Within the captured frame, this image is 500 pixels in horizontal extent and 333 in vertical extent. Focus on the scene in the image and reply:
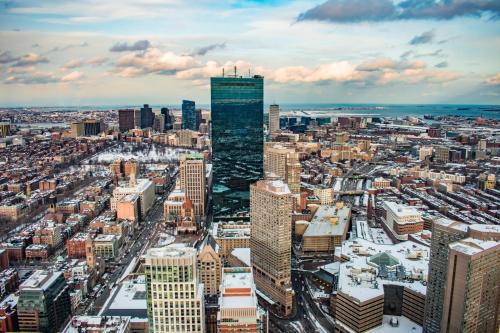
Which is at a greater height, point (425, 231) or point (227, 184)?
point (227, 184)

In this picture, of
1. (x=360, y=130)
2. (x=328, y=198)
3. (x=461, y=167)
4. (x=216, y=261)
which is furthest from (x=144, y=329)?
(x=360, y=130)

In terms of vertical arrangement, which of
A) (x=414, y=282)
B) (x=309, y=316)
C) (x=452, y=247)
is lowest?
(x=309, y=316)

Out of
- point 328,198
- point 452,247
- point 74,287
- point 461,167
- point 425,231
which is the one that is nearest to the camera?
point 452,247

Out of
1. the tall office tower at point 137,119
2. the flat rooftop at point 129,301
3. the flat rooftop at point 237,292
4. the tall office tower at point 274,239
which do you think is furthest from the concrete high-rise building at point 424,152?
the tall office tower at point 137,119

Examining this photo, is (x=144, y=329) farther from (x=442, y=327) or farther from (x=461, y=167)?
(x=461, y=167)

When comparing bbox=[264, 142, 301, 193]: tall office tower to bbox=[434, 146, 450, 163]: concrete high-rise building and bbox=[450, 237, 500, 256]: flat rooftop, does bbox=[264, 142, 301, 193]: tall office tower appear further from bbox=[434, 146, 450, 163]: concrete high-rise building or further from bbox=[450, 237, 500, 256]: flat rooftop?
bbox=[434, 146, 450, 163]: concrete high-rise building

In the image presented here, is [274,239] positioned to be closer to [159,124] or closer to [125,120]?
[125,120]

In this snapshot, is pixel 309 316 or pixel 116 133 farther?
pixel 116 133

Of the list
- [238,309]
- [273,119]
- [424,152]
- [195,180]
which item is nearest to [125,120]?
[273,119]
